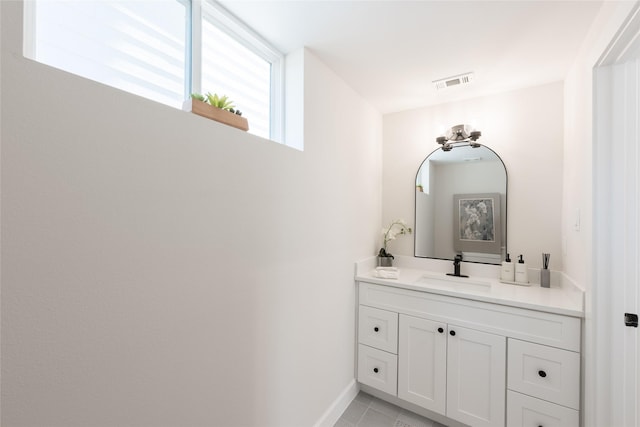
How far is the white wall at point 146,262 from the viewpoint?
2.18 feet

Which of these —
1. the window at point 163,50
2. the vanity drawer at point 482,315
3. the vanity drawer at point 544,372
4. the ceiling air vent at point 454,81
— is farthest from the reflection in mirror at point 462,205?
the window at point 163,50

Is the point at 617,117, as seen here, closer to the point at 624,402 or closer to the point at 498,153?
the point at 498,153

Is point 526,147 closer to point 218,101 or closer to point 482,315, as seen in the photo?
point 482,315

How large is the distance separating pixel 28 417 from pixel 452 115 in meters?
2.84

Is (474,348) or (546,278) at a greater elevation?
(546,278)

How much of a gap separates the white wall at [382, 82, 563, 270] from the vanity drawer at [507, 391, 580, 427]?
0.93 meters

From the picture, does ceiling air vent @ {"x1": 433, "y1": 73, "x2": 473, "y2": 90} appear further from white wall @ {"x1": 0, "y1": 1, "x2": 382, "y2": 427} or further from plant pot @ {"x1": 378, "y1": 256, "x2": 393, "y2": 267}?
plant pot @ {"x1": 378, "y1": 256, "x2": 393, "y2": 267}

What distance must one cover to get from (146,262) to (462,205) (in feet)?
7.43

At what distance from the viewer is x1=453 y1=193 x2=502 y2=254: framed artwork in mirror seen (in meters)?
2.15

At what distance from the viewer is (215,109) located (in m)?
1.13

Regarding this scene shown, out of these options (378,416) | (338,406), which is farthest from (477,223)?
(338,406)

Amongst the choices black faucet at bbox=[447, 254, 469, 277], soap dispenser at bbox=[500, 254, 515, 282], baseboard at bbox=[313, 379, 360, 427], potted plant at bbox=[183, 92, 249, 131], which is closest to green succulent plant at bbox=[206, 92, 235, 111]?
potted plant at bbox=[183, 92, 249, 131]

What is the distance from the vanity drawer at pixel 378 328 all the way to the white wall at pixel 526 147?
111 cm

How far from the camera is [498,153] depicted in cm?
216
